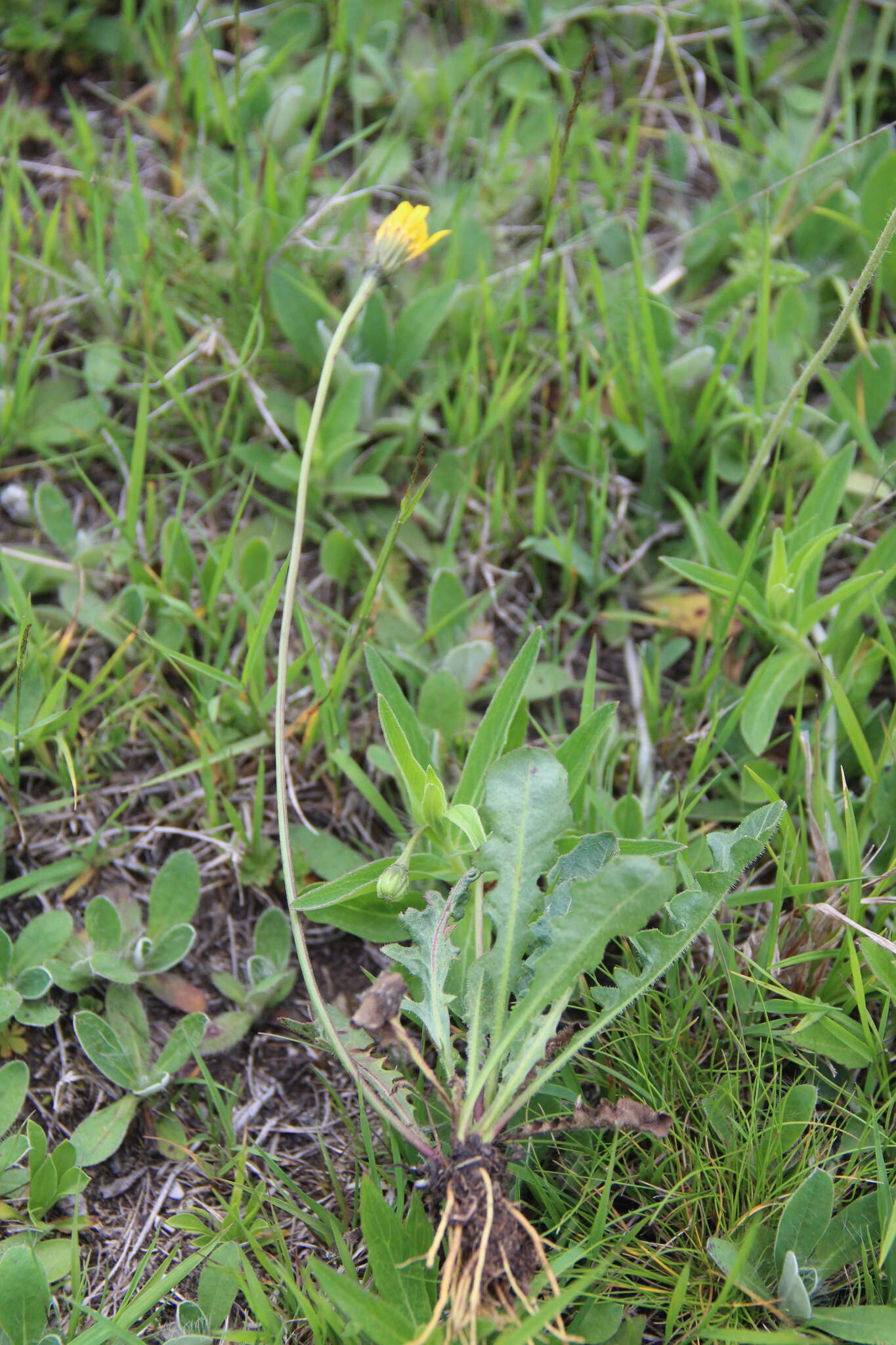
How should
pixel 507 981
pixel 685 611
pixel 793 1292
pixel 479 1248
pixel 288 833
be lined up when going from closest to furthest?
pixel 479 1248 → pixel 793 1292 → pixel 507 981 → pixel 288 833 → pixel 685 611

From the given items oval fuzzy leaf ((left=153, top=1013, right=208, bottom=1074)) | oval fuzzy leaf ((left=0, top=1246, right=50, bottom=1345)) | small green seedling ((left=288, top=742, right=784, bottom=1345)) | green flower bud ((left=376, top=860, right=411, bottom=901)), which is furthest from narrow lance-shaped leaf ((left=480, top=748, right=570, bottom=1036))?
oval fuzzy leaf ((left=0, top=1246, right=50, bottom=1345))

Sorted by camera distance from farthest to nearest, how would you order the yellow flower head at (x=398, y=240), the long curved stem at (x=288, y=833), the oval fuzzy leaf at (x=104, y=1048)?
the yellow flower head at (x=398, y=240)
the oval fuzzy leaf at (x=104, y=1048)
the long curved stem at (x=288, y=833)

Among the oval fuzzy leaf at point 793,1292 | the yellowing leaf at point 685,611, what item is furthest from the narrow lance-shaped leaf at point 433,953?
the yellowing leaf at point 685,611

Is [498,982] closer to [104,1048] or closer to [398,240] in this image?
[104,1048]

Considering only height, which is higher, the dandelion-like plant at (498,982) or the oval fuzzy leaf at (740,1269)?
the dandelion-like plant at (498,982)

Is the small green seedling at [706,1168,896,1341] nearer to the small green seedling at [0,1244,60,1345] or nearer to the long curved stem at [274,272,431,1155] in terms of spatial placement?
the long curved stem at [274,272,431,1155]

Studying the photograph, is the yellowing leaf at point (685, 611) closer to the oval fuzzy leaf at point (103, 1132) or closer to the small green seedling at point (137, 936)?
the small green seedling at point (137, 936)

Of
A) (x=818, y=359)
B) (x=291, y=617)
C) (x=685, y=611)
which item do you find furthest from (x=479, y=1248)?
(x=818, y=359)
